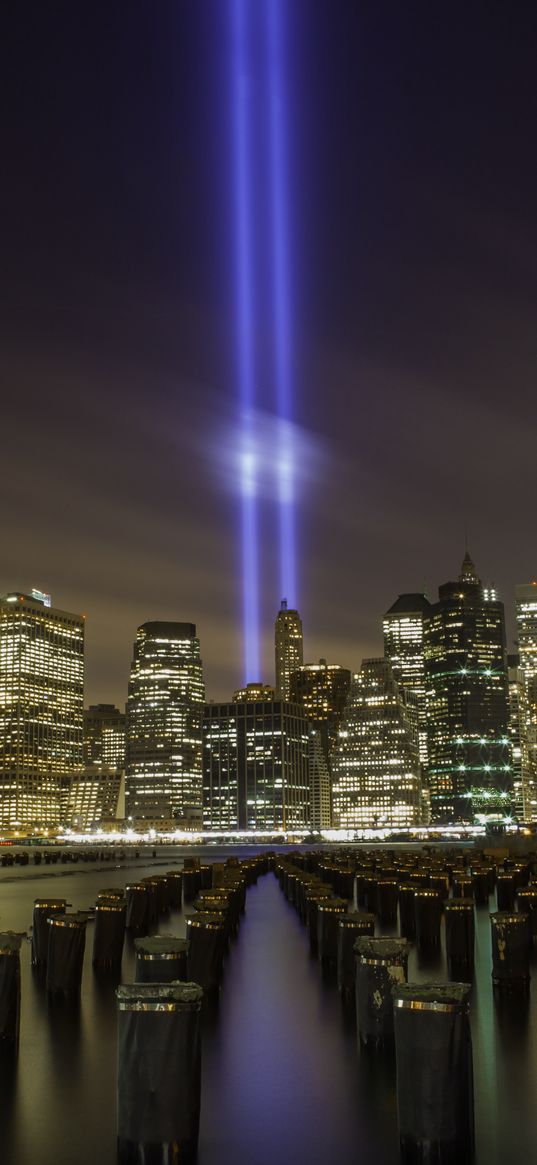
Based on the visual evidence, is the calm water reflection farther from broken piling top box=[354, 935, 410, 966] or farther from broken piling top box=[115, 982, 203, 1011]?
broken piling top box=[115, 982, 203, 1011]

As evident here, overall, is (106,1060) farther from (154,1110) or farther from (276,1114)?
(154,1110)

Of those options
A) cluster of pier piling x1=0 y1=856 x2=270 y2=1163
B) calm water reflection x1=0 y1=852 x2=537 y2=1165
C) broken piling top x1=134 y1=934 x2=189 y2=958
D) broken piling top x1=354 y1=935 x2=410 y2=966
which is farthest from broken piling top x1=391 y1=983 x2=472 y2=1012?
broken piling top x1=134 y1=934 x2=189 y2=958

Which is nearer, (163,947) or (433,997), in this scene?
(433,997)

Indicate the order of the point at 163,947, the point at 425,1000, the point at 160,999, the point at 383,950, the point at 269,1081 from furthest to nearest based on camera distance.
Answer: the point at 163,947
the point at 383,950
the point at 269,1081
the point at 425,1000
the point at 160,999

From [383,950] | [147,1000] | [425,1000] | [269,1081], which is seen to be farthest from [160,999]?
[383,950]

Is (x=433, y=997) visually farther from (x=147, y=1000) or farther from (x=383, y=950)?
(x=383, y=950)

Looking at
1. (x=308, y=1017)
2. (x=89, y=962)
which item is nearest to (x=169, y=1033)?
(x=308, y=1017)
